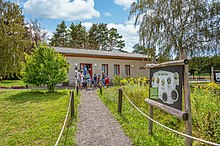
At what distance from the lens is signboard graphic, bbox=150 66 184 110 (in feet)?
12.2

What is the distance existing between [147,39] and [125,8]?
372cm

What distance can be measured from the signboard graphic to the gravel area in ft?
4.15

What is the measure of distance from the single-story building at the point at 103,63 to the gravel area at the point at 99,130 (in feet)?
38.8

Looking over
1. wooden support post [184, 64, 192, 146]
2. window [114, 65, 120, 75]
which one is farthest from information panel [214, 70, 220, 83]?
wooden support post [184, 64, 192, 146]

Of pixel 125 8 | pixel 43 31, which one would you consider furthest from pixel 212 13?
pixel 43 31

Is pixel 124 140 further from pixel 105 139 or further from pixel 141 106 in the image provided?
pixel 141 106

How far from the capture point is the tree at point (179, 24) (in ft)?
53.8

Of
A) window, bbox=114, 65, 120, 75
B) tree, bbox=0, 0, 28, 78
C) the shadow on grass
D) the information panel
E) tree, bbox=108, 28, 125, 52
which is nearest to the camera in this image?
the shadow on grass

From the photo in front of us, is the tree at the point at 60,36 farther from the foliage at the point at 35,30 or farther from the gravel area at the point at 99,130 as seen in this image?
the gravel area at the point at 99,130

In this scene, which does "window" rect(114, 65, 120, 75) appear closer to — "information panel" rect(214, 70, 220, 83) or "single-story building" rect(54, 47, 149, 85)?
"single-story building" rect(54, 47, 149, 85)

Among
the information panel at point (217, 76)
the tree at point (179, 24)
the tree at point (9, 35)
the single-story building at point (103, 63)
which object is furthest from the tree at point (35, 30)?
the information panel at point (217, 76)

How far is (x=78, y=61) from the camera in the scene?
19.5 metres

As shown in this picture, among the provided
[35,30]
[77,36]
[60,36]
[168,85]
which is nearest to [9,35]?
[168,85]

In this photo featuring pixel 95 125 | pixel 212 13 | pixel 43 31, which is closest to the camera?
pixel 95 125
